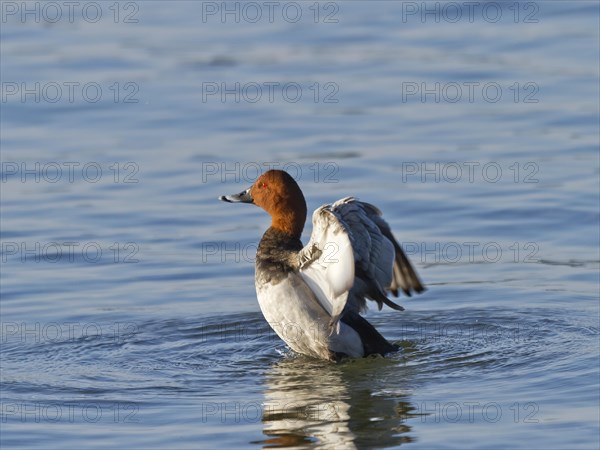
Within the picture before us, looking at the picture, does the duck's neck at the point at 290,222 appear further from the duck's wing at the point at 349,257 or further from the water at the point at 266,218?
the water at the point at 266,218

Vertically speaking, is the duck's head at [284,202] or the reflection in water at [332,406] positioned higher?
the duck's head at [284,202]

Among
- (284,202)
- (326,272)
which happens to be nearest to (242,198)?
(284,202)

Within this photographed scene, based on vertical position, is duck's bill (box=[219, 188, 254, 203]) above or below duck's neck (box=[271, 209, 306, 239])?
above

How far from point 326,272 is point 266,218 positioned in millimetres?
3935

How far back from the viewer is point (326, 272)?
8.49 metres

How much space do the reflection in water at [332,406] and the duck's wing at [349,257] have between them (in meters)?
0.41

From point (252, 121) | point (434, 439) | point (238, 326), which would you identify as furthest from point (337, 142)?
point (434, 439)

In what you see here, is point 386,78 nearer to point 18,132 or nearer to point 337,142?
point 337,142

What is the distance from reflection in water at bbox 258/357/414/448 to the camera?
7332 mm

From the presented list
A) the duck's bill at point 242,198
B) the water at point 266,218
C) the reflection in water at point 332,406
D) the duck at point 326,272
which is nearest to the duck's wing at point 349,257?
the duck at point 326,272

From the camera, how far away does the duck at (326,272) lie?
8195mm

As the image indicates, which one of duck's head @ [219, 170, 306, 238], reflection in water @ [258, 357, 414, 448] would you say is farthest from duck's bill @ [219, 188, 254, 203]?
reflection in water @ [258, 357, 414, 448]

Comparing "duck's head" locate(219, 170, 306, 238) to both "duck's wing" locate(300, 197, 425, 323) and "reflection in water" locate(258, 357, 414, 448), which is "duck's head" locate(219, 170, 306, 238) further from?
"reflection in water" locate(258, 357, 414, 448)

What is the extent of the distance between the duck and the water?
0.23 meters
